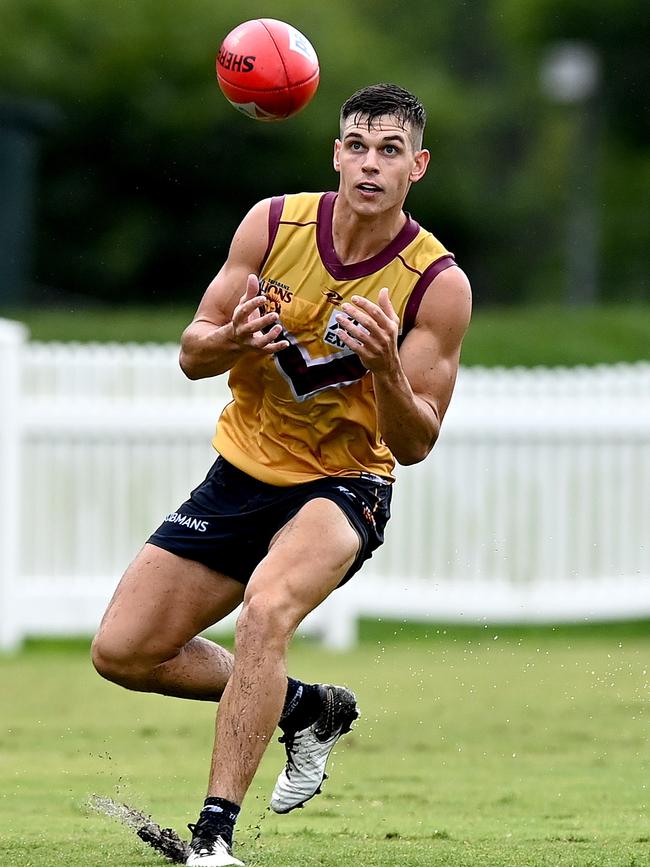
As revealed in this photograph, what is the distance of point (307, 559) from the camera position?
5.91 m

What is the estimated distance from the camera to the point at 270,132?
31266 millimetres

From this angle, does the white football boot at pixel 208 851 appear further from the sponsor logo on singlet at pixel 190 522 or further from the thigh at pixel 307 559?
the sponsor logo on singlet at pixel 190 522

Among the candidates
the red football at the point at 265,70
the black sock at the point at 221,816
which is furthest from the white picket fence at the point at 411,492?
the black sock at the point at 221,816

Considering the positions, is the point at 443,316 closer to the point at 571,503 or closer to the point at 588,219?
the point at 571,503

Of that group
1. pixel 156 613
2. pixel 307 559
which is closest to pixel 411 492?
pixel 156 613

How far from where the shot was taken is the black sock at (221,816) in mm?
5602

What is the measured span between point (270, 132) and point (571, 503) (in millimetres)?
19480

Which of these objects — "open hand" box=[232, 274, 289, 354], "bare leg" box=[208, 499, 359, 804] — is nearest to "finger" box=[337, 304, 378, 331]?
"open hand" box=[232, 274, 289, 354]

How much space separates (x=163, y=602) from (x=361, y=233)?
147 cm

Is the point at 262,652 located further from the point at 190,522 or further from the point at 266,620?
the point at 190,522

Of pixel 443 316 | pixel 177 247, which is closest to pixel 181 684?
pixel 443 316

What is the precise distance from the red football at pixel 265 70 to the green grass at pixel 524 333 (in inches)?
394

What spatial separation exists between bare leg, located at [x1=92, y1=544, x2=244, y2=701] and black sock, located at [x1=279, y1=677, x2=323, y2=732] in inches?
19.0

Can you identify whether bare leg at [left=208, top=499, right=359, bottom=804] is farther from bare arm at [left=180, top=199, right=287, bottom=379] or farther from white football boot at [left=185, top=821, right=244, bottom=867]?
bare arm at [left=180, top=199, right=287, bottom=379]
